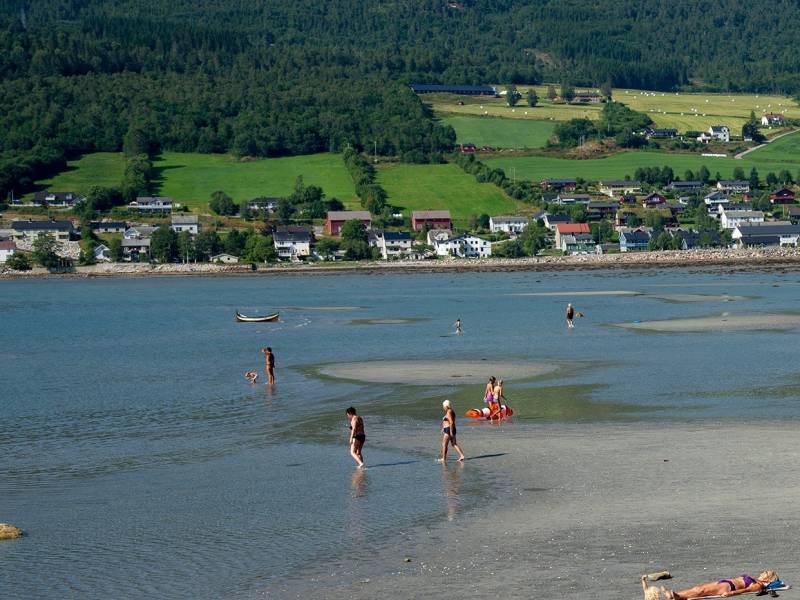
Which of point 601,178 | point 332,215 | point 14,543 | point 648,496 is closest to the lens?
point 14,543

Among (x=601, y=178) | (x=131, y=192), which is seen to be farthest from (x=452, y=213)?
(x=131, y=192)

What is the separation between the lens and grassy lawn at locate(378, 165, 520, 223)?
580 ft

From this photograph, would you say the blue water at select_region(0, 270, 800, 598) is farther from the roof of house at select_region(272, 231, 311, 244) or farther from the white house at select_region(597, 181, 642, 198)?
the white house at select_region(597, 181, 642, 198)

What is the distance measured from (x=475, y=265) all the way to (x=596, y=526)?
132982mm

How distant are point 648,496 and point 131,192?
539ft

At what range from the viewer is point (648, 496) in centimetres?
2289

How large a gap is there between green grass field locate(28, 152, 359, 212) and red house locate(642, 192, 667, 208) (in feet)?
140

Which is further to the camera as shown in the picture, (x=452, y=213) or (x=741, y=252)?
(x=452, y=213)

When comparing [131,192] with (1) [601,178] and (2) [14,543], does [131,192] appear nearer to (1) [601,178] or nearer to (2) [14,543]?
(1) [601,178]

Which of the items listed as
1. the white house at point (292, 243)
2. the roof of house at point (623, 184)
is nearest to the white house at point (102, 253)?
the white house at point (292, 243)

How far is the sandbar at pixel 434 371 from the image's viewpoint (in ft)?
141

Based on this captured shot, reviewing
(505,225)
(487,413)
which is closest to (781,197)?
(505,225)

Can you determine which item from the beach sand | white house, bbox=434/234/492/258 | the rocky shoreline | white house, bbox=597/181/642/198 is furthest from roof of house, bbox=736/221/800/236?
the beach sand

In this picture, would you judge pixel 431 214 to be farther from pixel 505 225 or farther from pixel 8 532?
pixel 8 532
